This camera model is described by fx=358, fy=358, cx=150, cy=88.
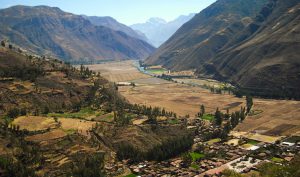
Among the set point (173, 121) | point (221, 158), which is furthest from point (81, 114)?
point (221, 158)

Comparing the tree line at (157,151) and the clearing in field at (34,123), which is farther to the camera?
the clearing in field at (34,123)

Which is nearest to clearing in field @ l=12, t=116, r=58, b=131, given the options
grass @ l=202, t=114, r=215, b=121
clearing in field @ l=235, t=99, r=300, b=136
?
grass @ l=202, t=114, r=215, b=121

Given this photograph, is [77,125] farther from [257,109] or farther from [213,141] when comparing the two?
[257,109]

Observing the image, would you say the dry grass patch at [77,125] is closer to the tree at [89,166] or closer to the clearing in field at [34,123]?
the clearing in field at [34,123]

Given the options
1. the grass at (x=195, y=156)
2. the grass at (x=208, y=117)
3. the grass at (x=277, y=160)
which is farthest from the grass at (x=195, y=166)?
the grass at (x=208, y=117)

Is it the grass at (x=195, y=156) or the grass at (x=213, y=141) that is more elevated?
the grass at (x=213, y=141)

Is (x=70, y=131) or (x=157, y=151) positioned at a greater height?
(x=70, y=131)

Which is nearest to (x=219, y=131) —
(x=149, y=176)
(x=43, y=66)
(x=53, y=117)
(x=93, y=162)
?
(x=149, y=176)

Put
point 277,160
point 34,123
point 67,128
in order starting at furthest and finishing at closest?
point 34,123, point 67,128, point 277,160

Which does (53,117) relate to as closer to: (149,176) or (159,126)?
(159,126)
